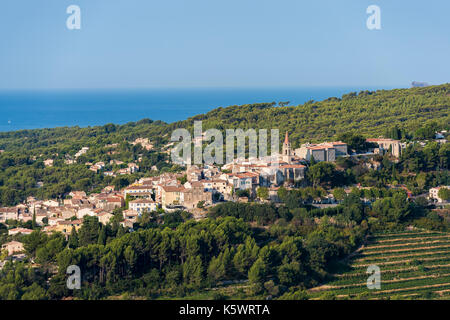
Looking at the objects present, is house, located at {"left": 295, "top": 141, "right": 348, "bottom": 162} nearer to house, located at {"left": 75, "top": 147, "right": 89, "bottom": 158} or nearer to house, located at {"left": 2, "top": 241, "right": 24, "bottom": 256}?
house, located at {"left": 2, "top": 241, "right": 24, "bottom": 256}

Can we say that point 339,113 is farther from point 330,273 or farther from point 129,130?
point 330,273

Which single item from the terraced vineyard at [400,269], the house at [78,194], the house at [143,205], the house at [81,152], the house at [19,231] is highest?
the house at [81,152]

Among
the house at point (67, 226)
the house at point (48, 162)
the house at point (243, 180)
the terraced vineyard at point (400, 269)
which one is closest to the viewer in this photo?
the terraced vineyard at point (400, 269)

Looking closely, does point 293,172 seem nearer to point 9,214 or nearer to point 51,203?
point 51,203

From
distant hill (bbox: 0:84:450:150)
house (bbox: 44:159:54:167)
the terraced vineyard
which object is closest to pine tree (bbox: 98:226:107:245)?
the terraced vineyard

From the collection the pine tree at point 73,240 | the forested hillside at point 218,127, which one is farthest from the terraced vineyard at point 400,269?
the pine tree at point 73,240

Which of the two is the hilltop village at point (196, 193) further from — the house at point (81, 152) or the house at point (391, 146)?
the house at point (81, 152)

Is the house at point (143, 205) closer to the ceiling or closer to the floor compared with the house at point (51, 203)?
closer to the ceiling

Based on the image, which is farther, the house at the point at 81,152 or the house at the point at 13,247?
the house at the point at 81,152

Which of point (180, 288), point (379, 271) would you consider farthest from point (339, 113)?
point (180, 288)
